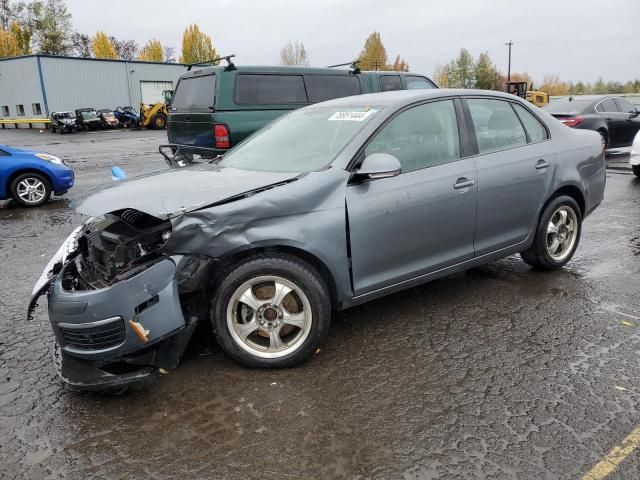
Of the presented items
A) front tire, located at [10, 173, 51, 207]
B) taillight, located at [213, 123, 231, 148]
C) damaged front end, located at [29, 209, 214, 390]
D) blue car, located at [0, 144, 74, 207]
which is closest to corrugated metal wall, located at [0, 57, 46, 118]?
blue car, located at [0, 144, 74, 207]

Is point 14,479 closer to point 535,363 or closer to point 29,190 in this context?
point 535,363

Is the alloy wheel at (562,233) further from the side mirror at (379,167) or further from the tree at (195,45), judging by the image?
the tree at (195,45)

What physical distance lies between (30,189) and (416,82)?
7523 mm

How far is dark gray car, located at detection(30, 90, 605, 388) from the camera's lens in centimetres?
297

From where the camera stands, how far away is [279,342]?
3.34 m

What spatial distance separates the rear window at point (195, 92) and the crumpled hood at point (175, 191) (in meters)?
4.82

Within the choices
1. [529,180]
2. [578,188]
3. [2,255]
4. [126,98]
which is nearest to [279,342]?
[529,180]

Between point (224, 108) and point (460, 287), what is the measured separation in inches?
199

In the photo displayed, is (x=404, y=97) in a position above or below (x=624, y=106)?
above

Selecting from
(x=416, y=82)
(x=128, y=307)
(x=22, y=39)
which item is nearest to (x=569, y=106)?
(x=416, y=82)

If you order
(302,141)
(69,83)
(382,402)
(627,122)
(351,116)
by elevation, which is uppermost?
(69,83)

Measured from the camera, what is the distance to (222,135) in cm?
804

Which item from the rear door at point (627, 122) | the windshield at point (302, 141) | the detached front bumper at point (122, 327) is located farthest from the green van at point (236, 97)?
the rear door at point (627, 122)

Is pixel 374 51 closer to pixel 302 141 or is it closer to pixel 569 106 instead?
pixel 569 106
